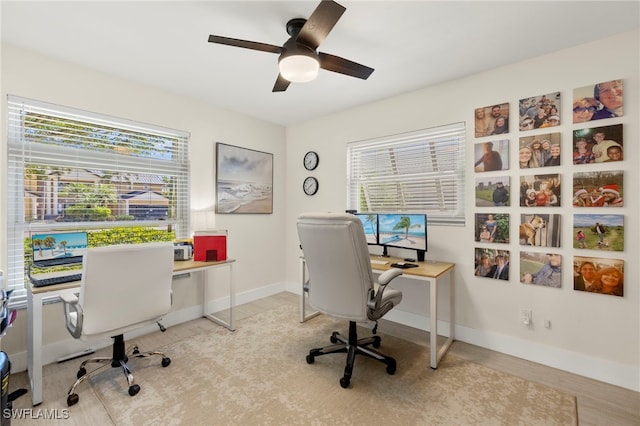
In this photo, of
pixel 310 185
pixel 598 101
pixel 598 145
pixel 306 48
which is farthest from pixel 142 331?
pixel 598 101

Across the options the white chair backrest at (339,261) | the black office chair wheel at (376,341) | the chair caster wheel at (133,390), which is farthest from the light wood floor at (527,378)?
the white chair backrest at (339,261)

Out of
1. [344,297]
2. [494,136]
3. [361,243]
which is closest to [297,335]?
[344,297]

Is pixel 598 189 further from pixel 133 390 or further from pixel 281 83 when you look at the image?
pixel 133 390

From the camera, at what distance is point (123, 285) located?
1914 millimetres

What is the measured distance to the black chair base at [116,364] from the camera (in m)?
1.92

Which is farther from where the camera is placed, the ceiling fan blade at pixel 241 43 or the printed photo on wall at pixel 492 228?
the printed photo on wall at pixel 492 228

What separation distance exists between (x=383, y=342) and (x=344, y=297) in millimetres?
1034

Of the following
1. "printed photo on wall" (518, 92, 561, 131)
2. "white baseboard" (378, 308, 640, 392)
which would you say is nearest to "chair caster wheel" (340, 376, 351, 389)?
"white baseboard" (378, 308, 640, 392)

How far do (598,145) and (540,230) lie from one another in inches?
29.7

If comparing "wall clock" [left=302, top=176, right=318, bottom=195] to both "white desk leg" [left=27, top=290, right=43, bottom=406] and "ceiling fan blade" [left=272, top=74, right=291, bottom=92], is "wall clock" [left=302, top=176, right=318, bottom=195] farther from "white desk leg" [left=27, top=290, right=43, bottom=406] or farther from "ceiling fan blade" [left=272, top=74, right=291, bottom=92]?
"white desk leg" [left=27, top=290, right=43, bottom=406]

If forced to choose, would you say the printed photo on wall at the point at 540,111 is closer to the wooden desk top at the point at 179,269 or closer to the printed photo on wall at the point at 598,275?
the printed photo on wall at the point at 598,275

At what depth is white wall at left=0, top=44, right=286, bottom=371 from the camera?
7.49ft

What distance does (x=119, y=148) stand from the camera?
2.86 metres

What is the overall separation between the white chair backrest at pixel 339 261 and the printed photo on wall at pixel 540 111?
1.85 m
